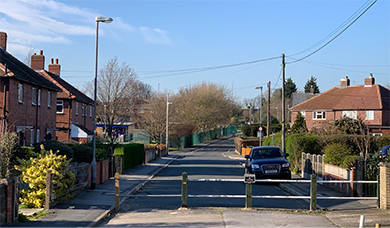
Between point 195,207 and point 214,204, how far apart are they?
3.66ft

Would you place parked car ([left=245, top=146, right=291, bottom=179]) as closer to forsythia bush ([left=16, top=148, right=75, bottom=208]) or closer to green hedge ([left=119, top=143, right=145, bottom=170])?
forsythia bush ([left=16, top=148, right=75, bottom=208])

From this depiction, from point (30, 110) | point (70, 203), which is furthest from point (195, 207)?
point (30, 110)

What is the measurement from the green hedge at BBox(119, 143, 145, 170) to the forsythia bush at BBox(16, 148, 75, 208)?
14078mm

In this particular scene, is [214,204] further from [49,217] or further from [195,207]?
[49,217]

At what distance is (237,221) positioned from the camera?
11.2 m

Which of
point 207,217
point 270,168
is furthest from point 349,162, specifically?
point 207,217

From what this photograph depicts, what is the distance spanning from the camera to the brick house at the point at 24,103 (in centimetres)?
2588

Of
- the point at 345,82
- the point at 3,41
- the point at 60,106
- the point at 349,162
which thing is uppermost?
the point at 345,82

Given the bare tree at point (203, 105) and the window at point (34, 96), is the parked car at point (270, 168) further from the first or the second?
the bare tree at point (203, 105)

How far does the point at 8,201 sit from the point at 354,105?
50.6m

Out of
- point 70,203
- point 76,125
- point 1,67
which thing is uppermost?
point 1,67

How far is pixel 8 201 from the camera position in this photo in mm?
10562

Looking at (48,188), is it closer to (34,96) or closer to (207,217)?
(207,217)

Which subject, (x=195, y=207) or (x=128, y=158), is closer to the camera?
(x=195, y=207)
